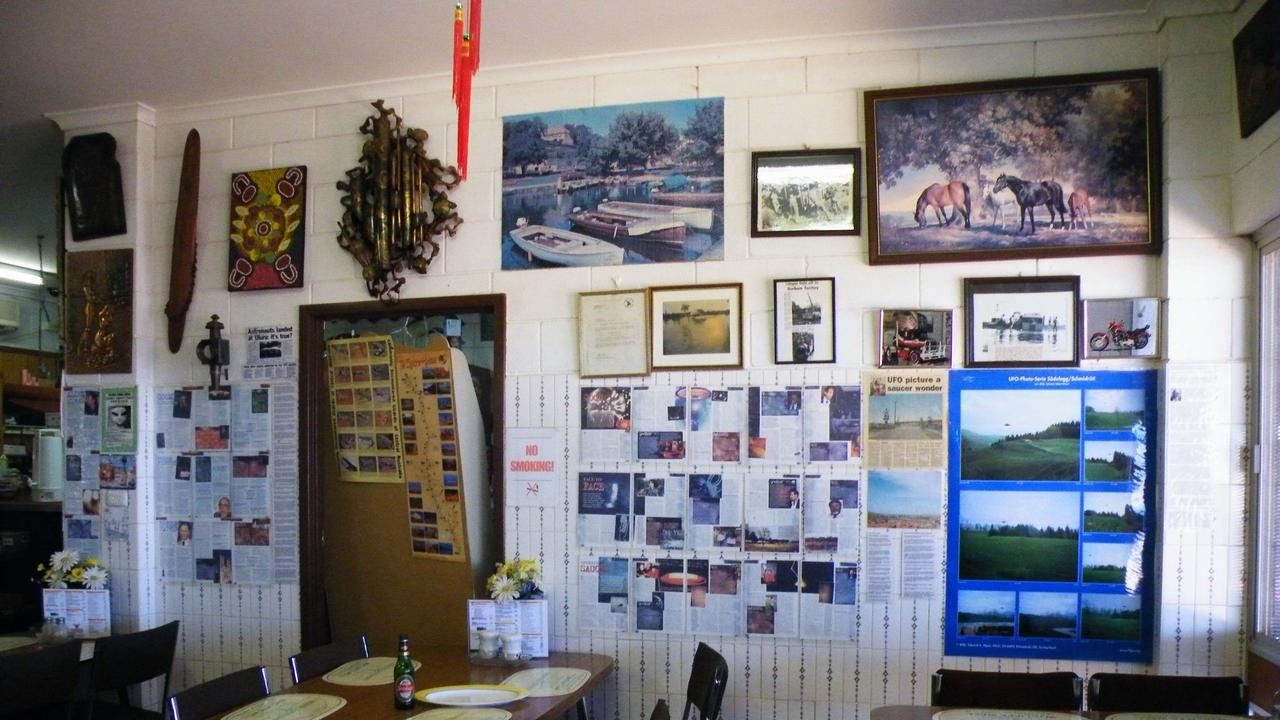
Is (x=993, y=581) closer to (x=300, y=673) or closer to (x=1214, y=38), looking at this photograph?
(x=1214, y=38)

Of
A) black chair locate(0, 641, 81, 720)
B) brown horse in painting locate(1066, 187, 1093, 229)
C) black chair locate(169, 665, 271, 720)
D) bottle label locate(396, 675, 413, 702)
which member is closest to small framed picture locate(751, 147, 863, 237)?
brown horse in painting locate(1066, 187, 1093, 229)

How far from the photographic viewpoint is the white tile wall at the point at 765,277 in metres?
2.50

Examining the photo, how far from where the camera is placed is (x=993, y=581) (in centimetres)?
267

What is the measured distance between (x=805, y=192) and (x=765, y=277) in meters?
0.31

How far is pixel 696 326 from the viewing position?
2.90 meters

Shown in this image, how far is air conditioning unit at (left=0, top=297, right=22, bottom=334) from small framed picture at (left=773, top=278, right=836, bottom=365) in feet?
21.4

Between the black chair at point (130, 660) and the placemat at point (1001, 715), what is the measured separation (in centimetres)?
245

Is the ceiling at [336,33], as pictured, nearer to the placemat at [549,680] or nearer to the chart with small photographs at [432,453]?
the chart with small photographs at [432,453]

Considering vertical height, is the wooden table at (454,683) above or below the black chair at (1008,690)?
below

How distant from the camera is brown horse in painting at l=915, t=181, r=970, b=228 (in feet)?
8.95

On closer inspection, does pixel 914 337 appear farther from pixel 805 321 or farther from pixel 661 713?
pixel 661 713

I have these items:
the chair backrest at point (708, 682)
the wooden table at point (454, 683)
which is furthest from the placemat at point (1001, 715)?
the wooden table at point (454, 683)

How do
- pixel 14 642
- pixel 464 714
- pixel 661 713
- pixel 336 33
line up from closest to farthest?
1. pixel 661 713
2. pixel 464 714
3. pixel 336 33
4. pixel 14 642

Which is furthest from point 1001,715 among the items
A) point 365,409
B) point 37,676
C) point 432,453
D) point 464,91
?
point 37,676
